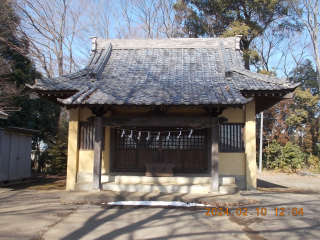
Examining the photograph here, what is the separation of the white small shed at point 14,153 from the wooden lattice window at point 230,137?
8817 mm

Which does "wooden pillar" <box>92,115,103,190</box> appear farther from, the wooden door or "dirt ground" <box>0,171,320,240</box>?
the wooden door

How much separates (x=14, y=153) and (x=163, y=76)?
7.60 meters

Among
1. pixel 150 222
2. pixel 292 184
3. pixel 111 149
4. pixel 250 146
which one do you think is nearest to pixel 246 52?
pixel 292 184

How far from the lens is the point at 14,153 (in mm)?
12586

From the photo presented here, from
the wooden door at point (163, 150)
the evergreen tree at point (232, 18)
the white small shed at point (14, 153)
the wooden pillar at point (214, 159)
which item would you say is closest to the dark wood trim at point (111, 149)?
the wooden door at point (163, 150)

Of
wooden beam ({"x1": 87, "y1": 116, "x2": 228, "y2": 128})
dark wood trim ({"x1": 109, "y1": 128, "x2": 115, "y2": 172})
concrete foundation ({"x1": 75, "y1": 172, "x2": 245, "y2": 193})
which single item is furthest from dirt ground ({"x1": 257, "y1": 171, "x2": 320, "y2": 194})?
dark wood trim ({"x1": 109, "y1": 128, "x2": 115, "y2": 172})

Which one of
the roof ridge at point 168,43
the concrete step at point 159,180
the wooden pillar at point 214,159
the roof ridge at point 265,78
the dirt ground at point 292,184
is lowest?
the dirt ground at point 292,184

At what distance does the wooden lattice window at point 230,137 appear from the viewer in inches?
419

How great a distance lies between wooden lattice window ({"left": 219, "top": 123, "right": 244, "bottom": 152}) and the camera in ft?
34.9

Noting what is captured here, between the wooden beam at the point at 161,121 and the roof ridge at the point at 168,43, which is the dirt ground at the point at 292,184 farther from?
the roof ridge at the point at 168,43

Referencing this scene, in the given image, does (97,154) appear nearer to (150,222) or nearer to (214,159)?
(150,222)

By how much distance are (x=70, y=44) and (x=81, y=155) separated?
15.1 metres
